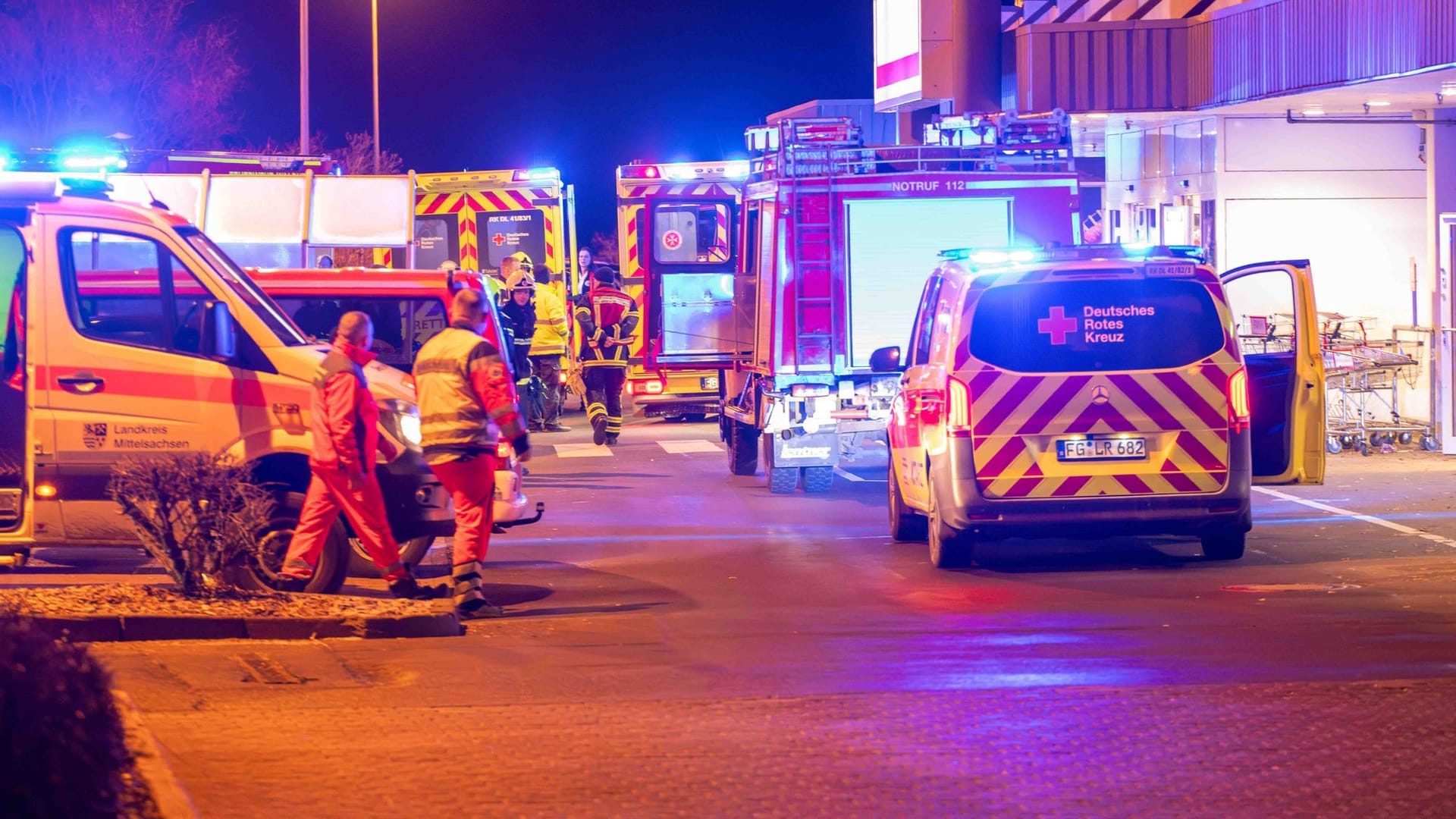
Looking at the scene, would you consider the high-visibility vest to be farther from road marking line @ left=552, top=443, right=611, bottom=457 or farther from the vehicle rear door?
road marking line @ left=552, top=443, right=611, bottom=457

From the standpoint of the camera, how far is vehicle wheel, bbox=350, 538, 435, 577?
453 inches

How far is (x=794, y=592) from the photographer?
10.6 m

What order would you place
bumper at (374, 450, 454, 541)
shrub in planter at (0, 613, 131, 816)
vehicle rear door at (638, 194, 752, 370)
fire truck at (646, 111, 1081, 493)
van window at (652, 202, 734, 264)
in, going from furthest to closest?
van window at (652, 202, 734, 264) < vehicle rear door at (638, 194, 752, 370) < fire truck at (646, 111, 1081, 493) < bumper at (374, 450, 454, 541) < shrub in planter at (0, 613, 131, 816)

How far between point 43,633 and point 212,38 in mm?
44193

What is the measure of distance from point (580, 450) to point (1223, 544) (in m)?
9.73

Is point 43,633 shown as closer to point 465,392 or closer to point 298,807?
point 298,807

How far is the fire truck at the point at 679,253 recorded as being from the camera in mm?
20797

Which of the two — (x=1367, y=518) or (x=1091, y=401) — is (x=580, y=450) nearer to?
(x=1367, y=518)

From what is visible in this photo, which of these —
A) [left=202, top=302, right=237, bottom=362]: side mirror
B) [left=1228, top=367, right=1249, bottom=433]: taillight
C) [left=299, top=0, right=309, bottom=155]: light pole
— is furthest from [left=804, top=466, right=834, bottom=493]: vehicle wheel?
[left=299, top=0, right=309, bottom=155]: light pole

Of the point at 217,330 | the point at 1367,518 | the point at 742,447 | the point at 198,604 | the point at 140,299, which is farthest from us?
the point at 742,447

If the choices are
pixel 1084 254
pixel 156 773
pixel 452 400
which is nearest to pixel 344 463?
pixel 452 400

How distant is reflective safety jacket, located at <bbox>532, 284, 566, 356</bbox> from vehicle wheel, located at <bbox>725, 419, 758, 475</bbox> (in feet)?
16.6

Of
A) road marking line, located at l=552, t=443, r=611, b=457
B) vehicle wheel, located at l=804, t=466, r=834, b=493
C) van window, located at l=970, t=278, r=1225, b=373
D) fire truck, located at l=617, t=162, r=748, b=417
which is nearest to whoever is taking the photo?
van window, located at l=970, t=278, r=1225, b=373

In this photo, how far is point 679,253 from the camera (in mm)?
23375
